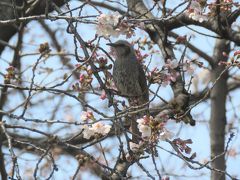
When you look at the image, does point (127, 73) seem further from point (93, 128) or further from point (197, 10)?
point (93, 128)

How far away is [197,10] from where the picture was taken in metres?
4.06

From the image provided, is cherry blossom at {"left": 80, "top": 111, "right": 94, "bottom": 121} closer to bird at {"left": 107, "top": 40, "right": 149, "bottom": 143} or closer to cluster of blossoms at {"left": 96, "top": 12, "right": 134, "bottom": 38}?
cluster of blossoms at {"left": 96, "top": 12, "right": 134, "bottom": 38}

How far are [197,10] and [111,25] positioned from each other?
714mm

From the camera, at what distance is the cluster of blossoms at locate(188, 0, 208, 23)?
4.01 m

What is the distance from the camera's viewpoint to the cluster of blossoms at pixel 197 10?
401 centimetres

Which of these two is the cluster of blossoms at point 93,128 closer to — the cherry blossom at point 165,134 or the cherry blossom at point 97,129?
the cherry blossom at point 97,129

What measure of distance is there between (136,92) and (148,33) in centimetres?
66

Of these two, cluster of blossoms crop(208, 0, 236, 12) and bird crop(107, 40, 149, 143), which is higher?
bird crop(107, 40, 149, 143)

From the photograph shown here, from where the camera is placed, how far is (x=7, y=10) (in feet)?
19.1

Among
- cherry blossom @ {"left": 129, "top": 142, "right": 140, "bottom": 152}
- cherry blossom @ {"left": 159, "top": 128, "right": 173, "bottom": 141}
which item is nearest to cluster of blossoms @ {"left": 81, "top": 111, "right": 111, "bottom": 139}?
cherry blossom @ {"left": 129, "top": 142, "right": 140, "bottom": 152}

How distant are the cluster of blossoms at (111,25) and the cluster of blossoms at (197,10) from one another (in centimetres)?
51

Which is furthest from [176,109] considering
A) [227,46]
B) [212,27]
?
[227,46]

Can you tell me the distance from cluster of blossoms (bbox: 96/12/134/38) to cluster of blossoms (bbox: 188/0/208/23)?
510 mm

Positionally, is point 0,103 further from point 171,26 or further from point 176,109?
point 176,109
